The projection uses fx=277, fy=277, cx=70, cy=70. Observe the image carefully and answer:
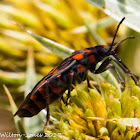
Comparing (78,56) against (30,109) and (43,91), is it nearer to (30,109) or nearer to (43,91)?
(43,91)

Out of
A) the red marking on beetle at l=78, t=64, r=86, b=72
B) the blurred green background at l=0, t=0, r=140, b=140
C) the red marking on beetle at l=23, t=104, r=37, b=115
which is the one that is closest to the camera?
the red marking on beetle at l=23, t=104, r=37, b=115

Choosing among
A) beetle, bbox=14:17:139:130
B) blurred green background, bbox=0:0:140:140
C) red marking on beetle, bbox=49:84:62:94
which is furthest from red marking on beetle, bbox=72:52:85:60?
blurred green background, bbox=0:0:140:140

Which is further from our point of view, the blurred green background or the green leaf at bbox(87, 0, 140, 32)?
the blurred green background

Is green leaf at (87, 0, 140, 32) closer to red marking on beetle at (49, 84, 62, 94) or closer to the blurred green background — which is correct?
red marking on beetle at (49, 84, 62, 94)

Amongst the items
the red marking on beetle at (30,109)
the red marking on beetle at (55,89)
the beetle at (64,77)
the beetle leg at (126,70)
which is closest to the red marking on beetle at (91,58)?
the beetle at (64,77)

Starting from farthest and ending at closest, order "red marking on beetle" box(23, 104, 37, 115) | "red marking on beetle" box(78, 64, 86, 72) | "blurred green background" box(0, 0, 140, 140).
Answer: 1. "blurred green background" box(0, 0, 140, 140)
2. "red marking on beetle" box(78, 64, 86, 72)
3. "red marking on beetle" box(23, 104, 37, 115)

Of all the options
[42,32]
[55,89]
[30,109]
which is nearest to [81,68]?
[55,89]

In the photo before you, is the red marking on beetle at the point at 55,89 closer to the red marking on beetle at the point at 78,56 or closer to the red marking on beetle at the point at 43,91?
the red marking on beetle at the point at 43,91
